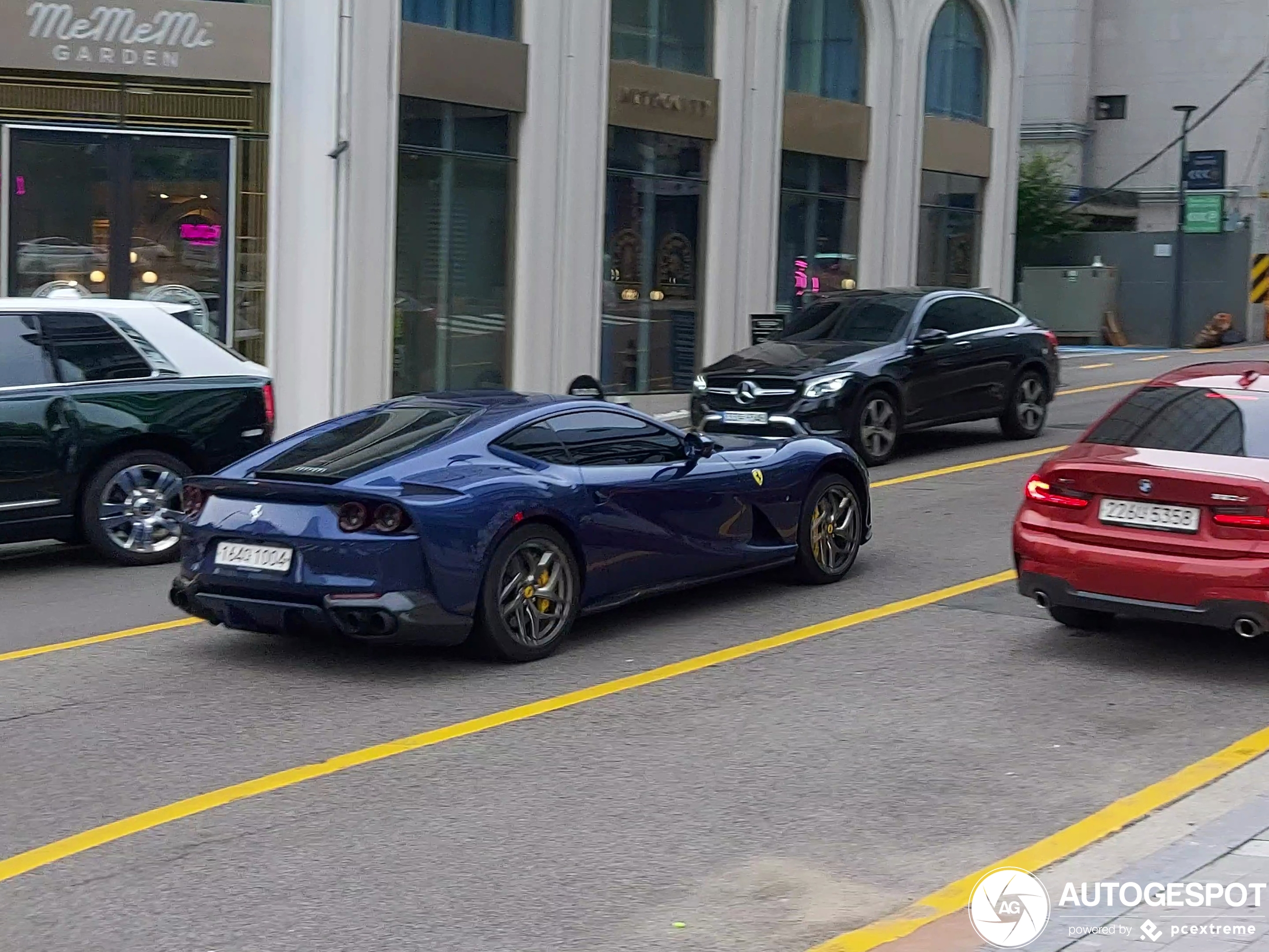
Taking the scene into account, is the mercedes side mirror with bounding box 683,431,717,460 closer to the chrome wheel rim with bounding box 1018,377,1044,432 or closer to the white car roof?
the white car roof

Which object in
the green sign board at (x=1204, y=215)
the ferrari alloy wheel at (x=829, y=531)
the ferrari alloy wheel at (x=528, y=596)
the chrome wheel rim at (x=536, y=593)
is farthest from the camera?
the green sign board at (x=1204, y=215)

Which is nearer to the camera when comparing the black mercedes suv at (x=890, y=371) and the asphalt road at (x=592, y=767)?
the asphalt road at (x=592, y=767)

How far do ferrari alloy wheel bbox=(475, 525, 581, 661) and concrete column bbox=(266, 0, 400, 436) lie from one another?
32.7 feet

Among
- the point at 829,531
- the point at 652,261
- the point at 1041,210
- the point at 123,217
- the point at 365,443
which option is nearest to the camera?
the point at 365,443

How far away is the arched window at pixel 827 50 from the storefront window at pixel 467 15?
567cm

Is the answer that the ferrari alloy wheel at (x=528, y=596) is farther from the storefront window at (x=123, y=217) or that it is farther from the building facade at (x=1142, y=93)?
the building facade at (x=1142, y=93)

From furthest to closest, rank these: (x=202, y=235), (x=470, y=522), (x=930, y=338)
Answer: (x=202, y=235) → (x=930, y=338) → (x=470, y=522)

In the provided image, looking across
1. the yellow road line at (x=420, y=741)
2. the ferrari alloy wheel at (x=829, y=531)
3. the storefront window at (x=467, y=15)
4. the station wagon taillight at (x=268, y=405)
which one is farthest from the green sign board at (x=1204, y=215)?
the yellow road line at (x=420, y=741)

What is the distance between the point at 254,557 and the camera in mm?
8164

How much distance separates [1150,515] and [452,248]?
12662 millimetres

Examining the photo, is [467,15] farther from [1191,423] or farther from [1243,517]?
[1243,517]

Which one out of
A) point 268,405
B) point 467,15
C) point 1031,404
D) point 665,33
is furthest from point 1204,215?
point 268,405

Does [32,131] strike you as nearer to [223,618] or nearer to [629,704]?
[223,618]

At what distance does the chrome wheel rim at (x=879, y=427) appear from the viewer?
15859 mm
